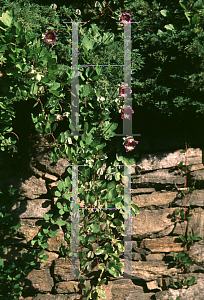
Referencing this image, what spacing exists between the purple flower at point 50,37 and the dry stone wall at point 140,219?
32.6 inches

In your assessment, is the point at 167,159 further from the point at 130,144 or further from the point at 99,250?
the point at 99,250

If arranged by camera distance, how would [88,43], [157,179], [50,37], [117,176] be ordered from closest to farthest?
[88,43], [50,37], [117,176], [157,179]

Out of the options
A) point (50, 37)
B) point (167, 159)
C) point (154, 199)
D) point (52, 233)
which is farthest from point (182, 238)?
point (50, 37)

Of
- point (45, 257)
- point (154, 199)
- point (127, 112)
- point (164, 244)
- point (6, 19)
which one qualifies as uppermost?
point (6, 19)

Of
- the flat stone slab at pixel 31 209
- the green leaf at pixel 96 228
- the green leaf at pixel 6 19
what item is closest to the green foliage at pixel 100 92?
the green leaf at pixel 96 228

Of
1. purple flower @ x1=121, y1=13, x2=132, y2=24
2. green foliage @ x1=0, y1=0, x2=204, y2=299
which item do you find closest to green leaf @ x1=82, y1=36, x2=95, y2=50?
green foliage @ x1=0, y1=0, x2=204, y2=299

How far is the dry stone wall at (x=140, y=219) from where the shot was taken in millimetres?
2488

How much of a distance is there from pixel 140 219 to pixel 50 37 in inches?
67.5

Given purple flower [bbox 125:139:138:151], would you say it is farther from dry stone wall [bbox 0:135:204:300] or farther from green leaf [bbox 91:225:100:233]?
green leaf [bbox 91:225:100:233]

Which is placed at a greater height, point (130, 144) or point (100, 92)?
point (100, 92)

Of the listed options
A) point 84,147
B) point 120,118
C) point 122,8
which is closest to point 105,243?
point 84,147

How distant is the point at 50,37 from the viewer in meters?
2.36

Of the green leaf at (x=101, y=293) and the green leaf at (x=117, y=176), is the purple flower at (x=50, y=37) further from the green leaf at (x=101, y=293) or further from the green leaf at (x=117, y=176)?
the green leaf at (x=101, y=293)

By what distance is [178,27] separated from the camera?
2254 mm
